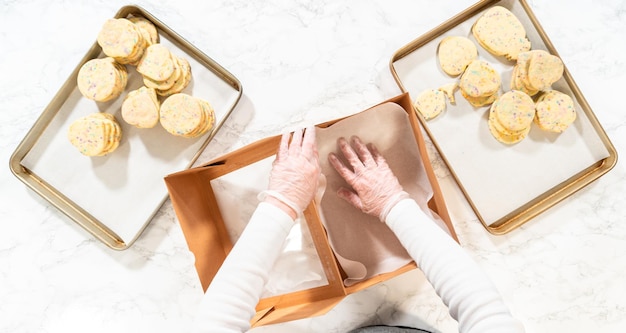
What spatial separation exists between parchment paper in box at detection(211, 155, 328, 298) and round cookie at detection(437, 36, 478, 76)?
0.41 m

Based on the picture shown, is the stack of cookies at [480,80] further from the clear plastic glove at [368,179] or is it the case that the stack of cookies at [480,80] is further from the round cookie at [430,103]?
the clear plastic glove at [368,179]

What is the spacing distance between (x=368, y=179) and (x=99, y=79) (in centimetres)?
57

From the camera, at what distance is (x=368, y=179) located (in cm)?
74

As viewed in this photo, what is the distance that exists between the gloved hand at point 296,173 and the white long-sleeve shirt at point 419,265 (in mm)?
31

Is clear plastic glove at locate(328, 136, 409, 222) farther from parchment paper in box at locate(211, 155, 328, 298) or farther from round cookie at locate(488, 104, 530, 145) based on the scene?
round cookie at locate(488, 104, 530, 145)

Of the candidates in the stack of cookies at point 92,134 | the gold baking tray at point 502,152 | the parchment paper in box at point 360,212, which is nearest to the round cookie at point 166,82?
the stack of cookies at point 92,134

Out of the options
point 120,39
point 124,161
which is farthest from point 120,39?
point 124,161

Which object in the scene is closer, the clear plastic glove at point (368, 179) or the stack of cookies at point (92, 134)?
the clear plastic glove at point (368, 179)

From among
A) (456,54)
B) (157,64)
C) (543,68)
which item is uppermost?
(157,64)

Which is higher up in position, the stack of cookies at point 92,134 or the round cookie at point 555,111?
the stack of cookies at point 92,134

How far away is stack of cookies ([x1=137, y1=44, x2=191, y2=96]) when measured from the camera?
2.72 ft

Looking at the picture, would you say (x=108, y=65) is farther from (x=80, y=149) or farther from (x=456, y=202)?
(x=456, y=202)

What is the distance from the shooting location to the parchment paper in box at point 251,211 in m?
0.86

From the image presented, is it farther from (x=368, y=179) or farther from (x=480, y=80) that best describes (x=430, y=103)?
(x=368, y=179)
